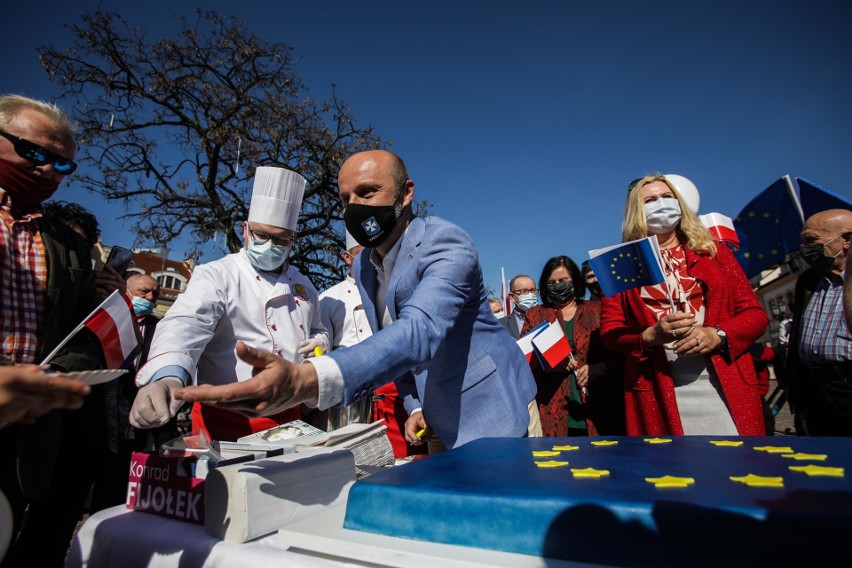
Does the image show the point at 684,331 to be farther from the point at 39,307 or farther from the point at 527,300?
the point at 527,300

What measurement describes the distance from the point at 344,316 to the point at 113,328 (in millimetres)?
2093

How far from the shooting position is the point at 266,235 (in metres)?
2.82

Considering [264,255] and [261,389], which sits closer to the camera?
[261,389]

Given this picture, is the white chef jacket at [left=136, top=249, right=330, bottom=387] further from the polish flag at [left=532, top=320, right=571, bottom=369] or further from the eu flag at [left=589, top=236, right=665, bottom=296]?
the eu flag at [left=589, top=236, right=665, bottom=296]

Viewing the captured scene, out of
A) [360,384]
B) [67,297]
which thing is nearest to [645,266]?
[360,384]

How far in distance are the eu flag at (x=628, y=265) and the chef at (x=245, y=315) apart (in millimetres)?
1585

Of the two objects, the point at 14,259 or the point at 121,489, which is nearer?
the point at 14,259

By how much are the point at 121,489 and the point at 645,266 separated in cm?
434

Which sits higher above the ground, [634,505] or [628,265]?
[628,265]

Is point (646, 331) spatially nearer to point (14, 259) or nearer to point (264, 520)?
point (264, 520)

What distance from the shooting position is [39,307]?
6.70 feet

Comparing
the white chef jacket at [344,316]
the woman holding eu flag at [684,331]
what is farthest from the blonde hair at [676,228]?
the white chef jacket at [344,316]

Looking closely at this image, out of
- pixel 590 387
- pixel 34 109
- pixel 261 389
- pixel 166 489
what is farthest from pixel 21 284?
pixel 590 387

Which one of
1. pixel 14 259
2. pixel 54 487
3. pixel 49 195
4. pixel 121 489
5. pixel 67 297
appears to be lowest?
pixel 121 489
